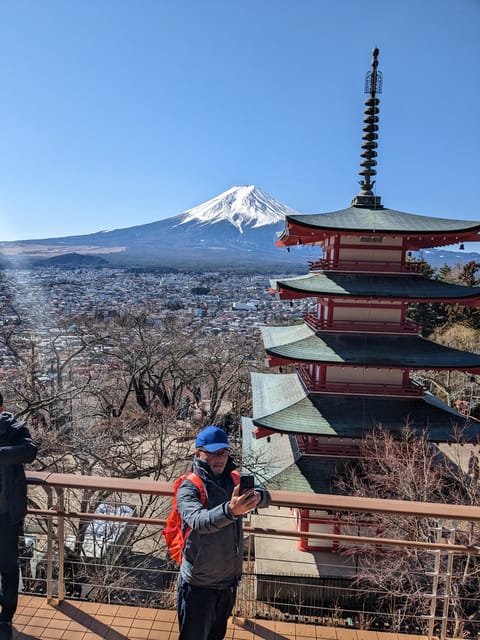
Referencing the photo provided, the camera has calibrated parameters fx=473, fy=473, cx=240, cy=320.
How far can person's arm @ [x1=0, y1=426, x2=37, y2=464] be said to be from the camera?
9.37 feet

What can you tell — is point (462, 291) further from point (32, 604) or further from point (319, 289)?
point (32, 604)

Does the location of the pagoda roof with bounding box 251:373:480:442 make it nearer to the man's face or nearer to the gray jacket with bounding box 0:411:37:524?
the gray jacket with bounding box 0:411:37:524

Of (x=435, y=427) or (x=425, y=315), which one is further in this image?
(x=425, y=315)

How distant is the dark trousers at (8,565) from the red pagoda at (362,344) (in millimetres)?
6964

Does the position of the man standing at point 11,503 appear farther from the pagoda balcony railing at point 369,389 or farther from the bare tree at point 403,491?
the pagoda balcony railing at point 369,389

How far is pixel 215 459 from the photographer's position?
2439 millimetres

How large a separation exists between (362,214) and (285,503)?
29.6ft

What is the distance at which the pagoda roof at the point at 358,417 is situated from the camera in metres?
9.62

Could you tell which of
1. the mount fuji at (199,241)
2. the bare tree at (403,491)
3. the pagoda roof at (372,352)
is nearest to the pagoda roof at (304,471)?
the bare tree at (403,491)

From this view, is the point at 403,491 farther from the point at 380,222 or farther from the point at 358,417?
the point at 380,222

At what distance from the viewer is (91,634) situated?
319cm

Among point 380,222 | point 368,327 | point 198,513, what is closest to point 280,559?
point 198,513

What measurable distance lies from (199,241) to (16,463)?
116114 millimetres

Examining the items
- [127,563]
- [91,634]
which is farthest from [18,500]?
[127,563]
